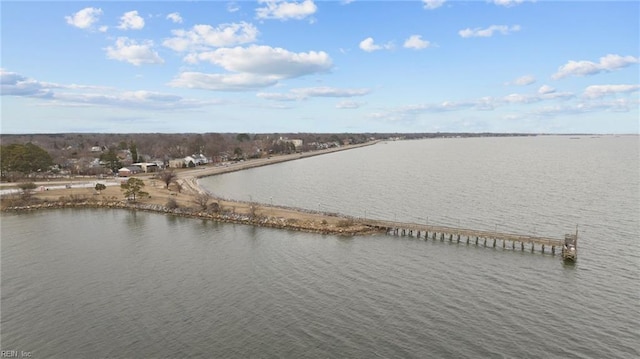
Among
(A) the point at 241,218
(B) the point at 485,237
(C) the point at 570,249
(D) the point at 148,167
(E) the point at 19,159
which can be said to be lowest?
(C) the point at 570,249

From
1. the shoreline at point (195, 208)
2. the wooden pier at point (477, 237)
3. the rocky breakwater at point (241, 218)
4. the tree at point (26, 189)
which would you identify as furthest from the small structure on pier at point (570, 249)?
the tree at point (26, 189)

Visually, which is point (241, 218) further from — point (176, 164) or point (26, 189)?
point (176, 164)

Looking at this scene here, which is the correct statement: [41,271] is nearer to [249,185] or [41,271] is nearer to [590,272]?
[590,272]

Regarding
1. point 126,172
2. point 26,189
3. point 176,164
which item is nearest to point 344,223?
point 26,189

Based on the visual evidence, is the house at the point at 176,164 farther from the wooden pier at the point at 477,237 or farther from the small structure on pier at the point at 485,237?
the wooden pier at the point at 477,237

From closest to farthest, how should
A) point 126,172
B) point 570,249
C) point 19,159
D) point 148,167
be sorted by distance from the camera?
point 570,249 < point 19,159 < point 126,172 < point 148,167

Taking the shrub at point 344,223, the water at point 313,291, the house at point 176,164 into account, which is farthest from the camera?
the house at point 176,164
